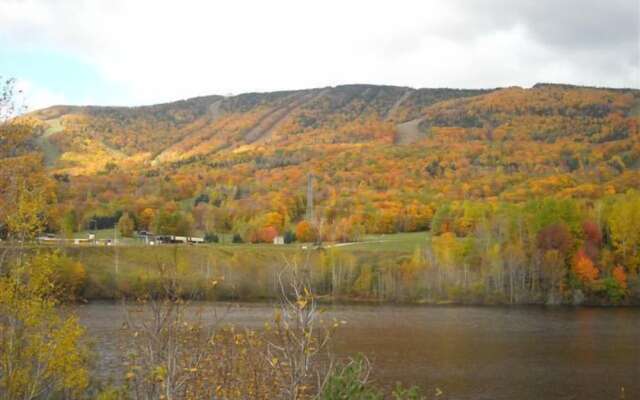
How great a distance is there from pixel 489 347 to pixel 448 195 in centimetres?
7871

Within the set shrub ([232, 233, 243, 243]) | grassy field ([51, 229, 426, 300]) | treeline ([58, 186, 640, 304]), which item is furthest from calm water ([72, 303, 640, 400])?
shrub ([232, 233, 243, 243])

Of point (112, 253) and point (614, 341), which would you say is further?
point (112, 253)

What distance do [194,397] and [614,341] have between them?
1549 inches

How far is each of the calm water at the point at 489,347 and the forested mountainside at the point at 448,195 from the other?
1113 centimetres

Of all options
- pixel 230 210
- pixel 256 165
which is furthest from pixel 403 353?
pixel 256 165

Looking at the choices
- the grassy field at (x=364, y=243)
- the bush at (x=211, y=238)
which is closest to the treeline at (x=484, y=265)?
the grassy field at (x=364, y=243)

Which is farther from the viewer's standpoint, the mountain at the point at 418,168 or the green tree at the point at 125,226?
the mountain at the point at 418,168

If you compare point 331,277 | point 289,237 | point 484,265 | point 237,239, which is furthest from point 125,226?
point 484,265

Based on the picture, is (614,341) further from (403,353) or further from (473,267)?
(473,267)

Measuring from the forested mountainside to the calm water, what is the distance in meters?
11.1

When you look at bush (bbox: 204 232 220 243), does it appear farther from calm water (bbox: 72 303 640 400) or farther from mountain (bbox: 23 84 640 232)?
calm water (bbox: 72 303 640 400)

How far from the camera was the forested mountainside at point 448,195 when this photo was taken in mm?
75312

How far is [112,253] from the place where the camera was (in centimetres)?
8638

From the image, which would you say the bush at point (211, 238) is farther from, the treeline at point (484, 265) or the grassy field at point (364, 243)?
the treeline at point (484, 265)
